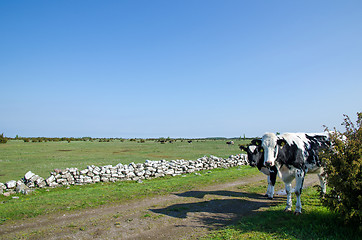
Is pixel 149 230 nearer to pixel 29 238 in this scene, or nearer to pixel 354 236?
pixel 29 238

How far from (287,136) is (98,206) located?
864cm

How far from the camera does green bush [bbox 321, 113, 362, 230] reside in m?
6.48

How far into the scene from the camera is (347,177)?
22.0 ft

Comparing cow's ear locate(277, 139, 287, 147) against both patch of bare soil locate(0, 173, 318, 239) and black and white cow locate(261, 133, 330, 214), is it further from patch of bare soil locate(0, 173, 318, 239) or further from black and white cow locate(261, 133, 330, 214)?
patch of bare soil locate(0, 173, 318, 239)

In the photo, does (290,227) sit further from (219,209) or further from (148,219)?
(148,219)

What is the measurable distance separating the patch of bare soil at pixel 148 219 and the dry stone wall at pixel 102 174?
6.88m

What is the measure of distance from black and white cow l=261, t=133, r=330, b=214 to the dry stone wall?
463 inches

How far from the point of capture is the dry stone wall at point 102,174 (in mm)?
14157

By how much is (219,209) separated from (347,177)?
4.78 m

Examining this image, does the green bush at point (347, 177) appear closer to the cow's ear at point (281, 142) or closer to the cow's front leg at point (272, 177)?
Answer: the cow's ear at point (281, 142)

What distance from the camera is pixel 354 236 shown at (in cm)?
638

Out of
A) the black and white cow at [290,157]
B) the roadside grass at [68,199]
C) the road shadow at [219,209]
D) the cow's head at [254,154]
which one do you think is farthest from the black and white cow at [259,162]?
the roadside grass at [68,199]

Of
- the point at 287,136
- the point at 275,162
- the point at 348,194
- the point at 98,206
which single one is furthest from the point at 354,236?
the point at 98,206

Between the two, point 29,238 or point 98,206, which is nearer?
point 29,238
